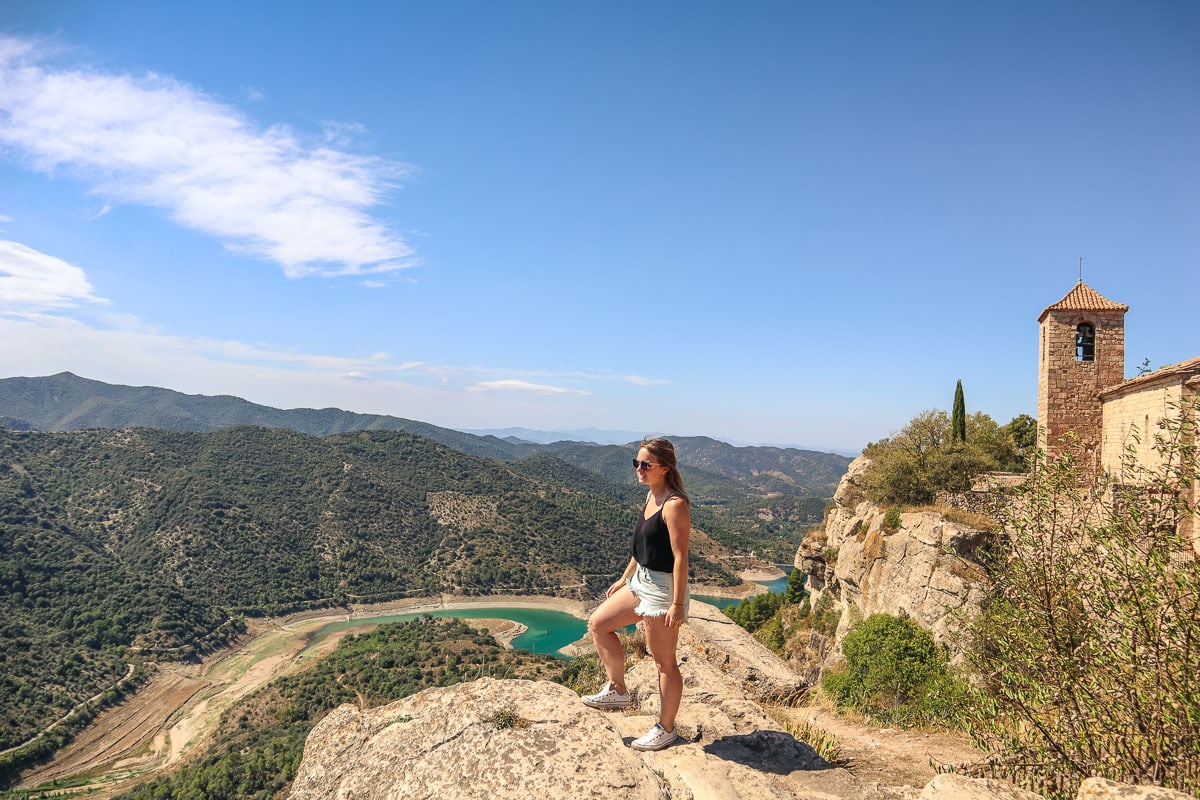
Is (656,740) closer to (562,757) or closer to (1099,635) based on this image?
(562,757)

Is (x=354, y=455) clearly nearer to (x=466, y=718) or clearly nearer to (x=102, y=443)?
(x=102, y=443)

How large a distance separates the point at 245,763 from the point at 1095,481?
170 feet

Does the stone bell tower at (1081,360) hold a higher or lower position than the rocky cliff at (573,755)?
higher

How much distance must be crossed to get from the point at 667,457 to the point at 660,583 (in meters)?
0.95

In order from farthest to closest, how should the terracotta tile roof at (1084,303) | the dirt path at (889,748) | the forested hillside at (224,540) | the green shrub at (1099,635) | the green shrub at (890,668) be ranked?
the forested hillside at (224,540)
the terracotta tile roof at (1084,303)
the green shrub at (890,668)
the dirt path at (889,748)
the green shrub at (1099,635)

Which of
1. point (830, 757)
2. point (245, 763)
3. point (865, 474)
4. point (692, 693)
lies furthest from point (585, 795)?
point (245, 763)

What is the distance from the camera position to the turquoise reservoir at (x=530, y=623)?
259 ft

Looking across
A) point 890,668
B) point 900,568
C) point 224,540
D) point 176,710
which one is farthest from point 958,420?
point 224,540

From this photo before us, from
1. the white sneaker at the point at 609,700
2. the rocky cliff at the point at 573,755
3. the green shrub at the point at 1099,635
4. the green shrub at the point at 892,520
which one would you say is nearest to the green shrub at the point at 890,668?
the green shrub at the point at 892,520

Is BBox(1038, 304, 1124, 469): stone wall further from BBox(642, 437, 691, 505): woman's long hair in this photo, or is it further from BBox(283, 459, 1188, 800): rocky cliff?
BBox(642, 437, 691, 505): woman's long hair

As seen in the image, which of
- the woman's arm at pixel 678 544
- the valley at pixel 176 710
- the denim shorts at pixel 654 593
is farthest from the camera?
the valley at pixel 176 710

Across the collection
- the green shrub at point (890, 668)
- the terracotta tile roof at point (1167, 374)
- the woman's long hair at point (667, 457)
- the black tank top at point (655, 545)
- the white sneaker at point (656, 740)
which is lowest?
the green shrub at point (890, 668)

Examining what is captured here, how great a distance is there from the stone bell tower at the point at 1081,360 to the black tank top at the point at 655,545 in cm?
2253

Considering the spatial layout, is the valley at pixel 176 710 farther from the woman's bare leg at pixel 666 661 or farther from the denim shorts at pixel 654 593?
the denim shorts at pixel 654 593
